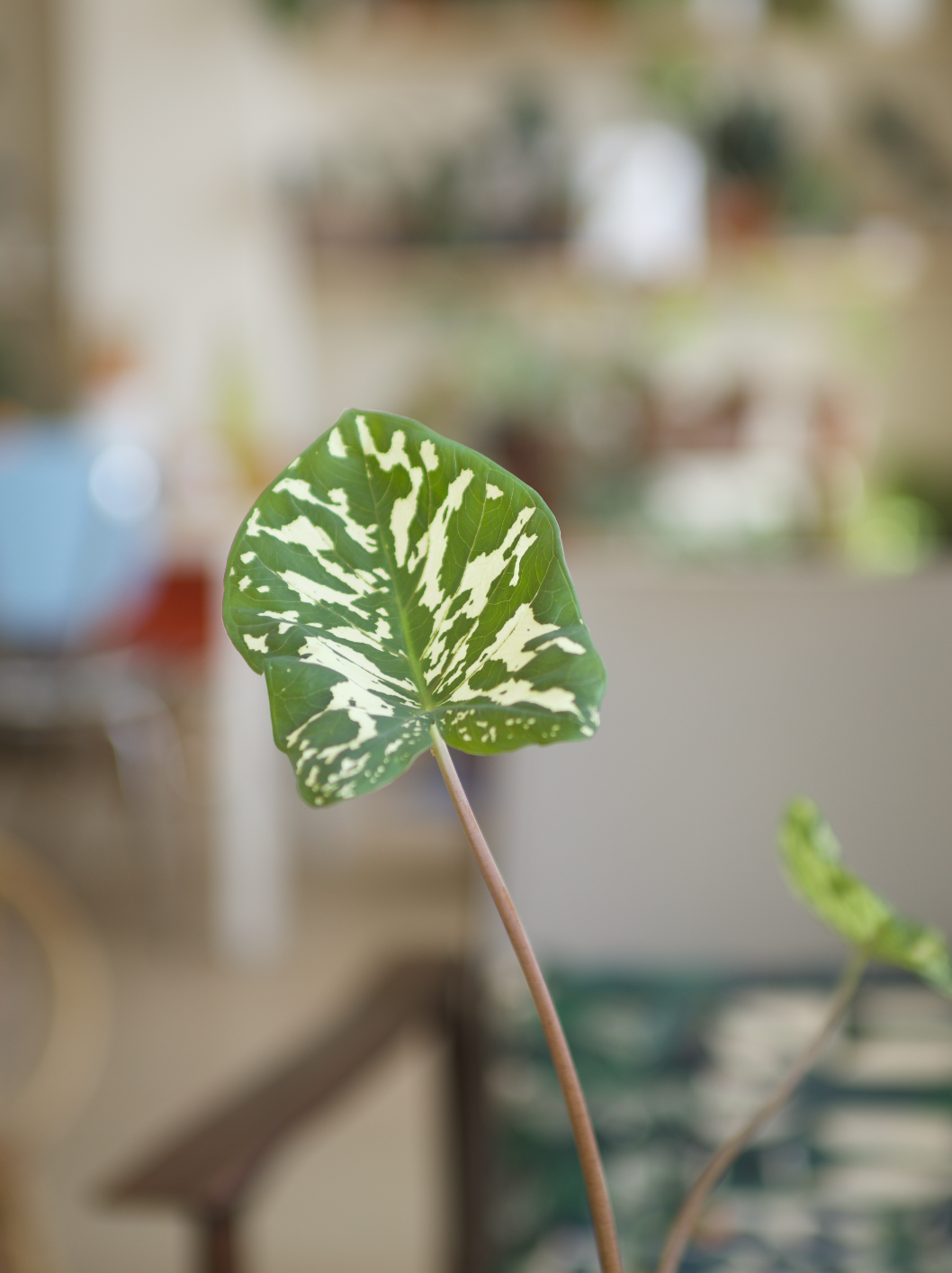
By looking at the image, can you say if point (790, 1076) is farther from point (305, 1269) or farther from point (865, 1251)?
point (305, 1269)

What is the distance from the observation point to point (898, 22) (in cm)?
356

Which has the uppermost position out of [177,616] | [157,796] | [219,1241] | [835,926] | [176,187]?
[176,187]

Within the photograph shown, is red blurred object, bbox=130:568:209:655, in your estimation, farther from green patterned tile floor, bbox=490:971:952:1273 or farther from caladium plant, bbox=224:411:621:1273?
caladium plant, bbox=224:411:621:1273

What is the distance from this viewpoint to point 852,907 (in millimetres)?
452

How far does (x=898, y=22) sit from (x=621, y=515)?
1586mm

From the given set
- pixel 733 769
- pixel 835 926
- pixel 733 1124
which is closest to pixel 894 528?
pixel 733 769

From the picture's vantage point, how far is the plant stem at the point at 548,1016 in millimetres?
349

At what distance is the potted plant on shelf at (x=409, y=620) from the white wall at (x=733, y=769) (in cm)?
89

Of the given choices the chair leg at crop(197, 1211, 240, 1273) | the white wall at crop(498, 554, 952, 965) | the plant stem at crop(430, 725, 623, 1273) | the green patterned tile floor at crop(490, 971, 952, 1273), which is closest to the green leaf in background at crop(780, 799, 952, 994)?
the plant stem at crop(430, 725, 623, 1273)

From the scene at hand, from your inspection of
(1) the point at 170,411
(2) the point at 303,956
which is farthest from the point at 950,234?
(2) the point at 303,956

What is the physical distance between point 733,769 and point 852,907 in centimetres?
79

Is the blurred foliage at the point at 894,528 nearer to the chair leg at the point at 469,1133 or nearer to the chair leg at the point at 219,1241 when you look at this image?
the chair leg at the point at 469,1133

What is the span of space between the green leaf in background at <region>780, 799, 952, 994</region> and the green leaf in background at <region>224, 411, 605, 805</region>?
5.8 inches

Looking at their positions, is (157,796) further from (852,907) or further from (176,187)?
(852,907)
